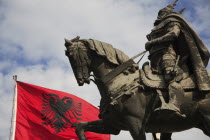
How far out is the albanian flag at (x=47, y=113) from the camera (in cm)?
1132

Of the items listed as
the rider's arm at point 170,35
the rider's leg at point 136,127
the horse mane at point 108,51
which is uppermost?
the rider's arm at point 170,35

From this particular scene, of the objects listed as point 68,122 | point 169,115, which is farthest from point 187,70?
point 68,122

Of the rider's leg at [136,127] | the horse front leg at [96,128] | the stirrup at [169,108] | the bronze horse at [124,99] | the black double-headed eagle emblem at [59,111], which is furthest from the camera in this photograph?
the black double-headed eagle emblem at [59,111]

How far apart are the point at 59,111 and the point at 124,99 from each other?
181 inches

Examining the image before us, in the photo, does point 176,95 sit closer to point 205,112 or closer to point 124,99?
point 205,112

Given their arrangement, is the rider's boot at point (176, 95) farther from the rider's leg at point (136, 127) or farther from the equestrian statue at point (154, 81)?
the rider's leg at point (136, 127)

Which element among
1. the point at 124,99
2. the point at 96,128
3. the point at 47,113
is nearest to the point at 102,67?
the point at 124,99

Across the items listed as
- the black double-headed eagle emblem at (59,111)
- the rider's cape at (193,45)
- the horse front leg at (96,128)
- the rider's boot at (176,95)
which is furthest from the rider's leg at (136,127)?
the black double-headed eagle emblem at (59,111)

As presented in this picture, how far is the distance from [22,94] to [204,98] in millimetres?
6637

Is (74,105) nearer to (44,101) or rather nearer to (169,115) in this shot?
(44,101)

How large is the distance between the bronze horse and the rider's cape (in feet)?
2.22

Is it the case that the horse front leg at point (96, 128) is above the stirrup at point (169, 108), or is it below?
below

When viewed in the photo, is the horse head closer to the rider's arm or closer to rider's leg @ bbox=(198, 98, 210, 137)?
the rider's arm

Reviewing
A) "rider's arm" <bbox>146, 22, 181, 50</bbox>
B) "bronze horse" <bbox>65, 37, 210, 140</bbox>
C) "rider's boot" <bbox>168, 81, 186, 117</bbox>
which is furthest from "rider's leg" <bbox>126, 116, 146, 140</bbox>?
"rider's arm" <bbox>146, 22, 181, 50</bbox>
